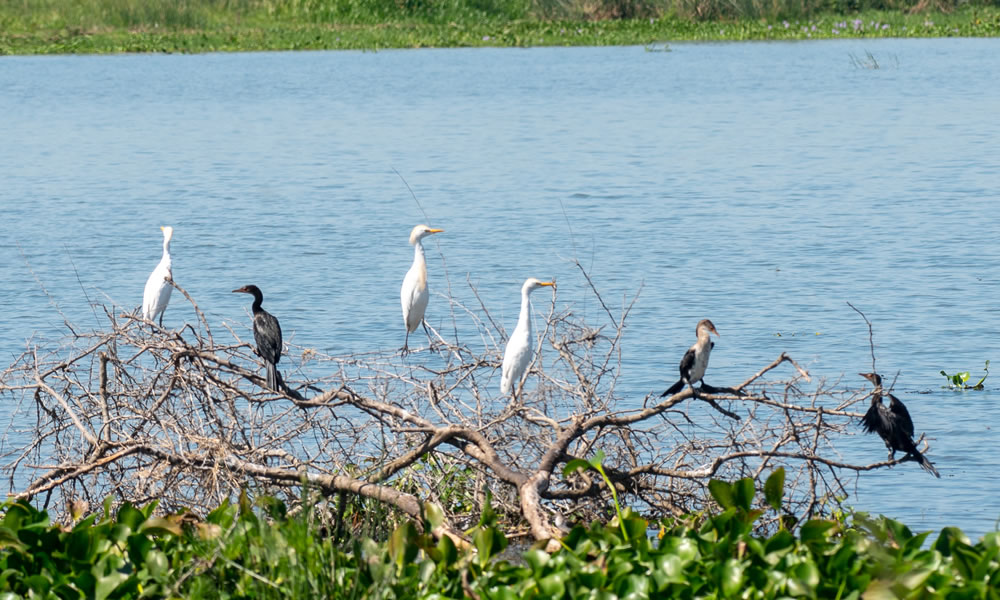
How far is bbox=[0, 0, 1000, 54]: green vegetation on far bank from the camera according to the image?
41.1 m

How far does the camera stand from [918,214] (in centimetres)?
1800

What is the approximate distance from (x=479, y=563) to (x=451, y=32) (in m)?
38.3

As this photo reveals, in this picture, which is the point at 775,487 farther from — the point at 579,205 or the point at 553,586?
the point at 579,205

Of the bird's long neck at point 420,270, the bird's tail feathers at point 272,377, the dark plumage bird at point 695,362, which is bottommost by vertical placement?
the bird's long neck at point 420,270

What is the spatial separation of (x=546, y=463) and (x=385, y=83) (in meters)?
29.0

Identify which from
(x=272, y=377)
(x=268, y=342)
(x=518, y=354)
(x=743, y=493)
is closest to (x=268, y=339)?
(x=268, y=342)

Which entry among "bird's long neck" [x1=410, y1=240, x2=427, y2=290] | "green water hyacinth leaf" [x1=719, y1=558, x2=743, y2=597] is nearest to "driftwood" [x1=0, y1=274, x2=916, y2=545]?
"green water hyacinth leaf" [x1=719, y1=558, x2=743, y2=597]

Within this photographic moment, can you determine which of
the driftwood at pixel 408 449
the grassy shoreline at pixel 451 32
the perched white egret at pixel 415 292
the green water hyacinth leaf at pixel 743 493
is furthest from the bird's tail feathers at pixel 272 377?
the grassy shoreline at pixel 451 32

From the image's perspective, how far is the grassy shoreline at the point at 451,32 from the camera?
1607 inches

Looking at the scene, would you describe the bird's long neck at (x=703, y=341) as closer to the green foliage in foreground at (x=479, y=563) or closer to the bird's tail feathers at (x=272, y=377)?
the green foliage in foreground at (x=479, y=563)

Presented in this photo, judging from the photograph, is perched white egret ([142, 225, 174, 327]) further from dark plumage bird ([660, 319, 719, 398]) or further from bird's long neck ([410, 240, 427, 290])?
dark plumage bird ([660, 319, 719, 398])

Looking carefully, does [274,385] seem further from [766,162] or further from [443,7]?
[443,7]

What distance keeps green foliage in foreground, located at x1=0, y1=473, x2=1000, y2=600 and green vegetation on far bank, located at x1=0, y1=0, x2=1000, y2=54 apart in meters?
35.8

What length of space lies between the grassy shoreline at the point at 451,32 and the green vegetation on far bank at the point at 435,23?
0.12ft
